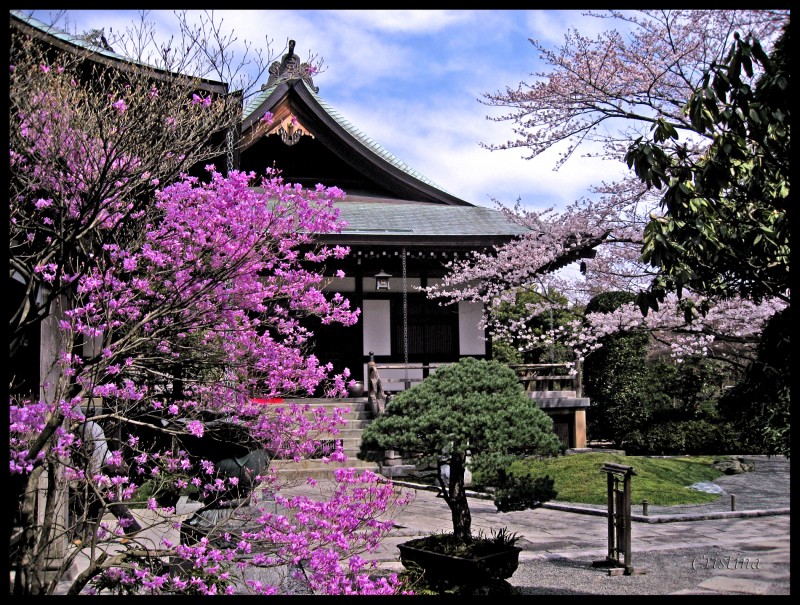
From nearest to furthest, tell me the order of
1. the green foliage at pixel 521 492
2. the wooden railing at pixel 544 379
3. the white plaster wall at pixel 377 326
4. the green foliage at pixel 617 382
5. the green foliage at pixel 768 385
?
the green foliage at pixel 768 385, the green foliage at pixel 521 492, the wooden railing at pixel 544 379, the white plaster wall at pixel 377 326, the green foliage at pixel 617 382

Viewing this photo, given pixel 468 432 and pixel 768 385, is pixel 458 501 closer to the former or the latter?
pixel 468 432

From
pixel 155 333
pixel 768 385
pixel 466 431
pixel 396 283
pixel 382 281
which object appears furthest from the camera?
pixel 396 283

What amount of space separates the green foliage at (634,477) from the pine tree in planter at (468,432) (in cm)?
663

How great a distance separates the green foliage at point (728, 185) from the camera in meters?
4.32

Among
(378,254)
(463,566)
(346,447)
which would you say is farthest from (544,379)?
(463,566)

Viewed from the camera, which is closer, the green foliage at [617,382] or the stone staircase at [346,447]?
the stone staircase at [346,447]

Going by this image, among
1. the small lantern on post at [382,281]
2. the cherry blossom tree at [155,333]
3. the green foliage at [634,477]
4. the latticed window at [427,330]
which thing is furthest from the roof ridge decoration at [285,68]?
the cherry blossom tree at [155,333]

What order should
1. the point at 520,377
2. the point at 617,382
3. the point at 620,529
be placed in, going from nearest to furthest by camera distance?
the point at 620,529 → the point at 520,377 → the point at 617,382

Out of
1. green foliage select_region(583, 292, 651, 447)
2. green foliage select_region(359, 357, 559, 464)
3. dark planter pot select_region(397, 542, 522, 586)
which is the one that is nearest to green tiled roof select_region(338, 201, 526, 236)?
green foliage select_region(583, 292, 651, 447)

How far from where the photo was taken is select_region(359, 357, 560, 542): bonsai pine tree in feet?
22.0

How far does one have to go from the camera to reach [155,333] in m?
4.90

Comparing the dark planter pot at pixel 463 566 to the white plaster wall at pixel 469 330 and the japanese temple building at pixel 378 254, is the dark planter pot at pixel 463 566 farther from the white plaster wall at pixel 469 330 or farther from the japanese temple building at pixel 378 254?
the white plaster wall at pixel 469 330

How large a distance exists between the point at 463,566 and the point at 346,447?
8.81 m

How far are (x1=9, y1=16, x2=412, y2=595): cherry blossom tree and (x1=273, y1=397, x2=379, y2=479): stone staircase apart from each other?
5.56 meters
